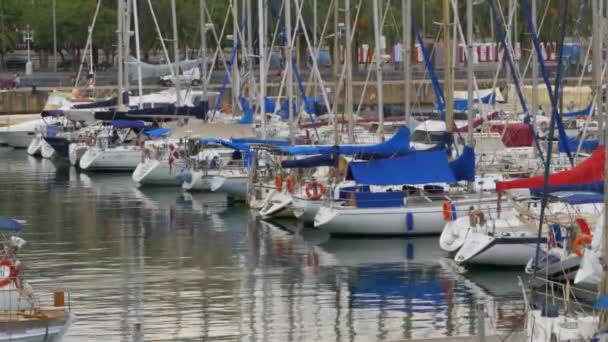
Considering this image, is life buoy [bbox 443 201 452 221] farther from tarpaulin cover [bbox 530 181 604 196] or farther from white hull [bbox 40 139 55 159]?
white hull [bbox 40 139 55 159]

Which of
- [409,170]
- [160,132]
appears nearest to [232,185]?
[160,132]

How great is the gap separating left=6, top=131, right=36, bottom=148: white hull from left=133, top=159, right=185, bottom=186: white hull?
2309 centimetres

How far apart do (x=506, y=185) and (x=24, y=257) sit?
11.8 m

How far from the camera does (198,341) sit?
29078mm

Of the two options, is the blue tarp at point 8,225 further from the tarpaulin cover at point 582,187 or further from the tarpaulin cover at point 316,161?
the tarpaulin cover at point 316,161

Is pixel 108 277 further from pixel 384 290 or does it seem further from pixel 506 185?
pixel 506 185

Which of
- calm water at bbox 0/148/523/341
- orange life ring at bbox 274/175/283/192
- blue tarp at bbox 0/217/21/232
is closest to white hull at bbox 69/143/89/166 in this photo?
calm water at bbox 0/148/523/341

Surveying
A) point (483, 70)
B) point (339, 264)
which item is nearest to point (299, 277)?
point (339, 264)

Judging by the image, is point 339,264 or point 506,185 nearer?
point 506,185

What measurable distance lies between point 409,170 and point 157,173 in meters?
19.6

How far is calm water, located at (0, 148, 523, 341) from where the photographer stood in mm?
30625

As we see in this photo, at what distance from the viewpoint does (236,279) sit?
3734 centimetres

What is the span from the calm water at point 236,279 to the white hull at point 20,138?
28.3 m

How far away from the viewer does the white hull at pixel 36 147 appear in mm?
76456
